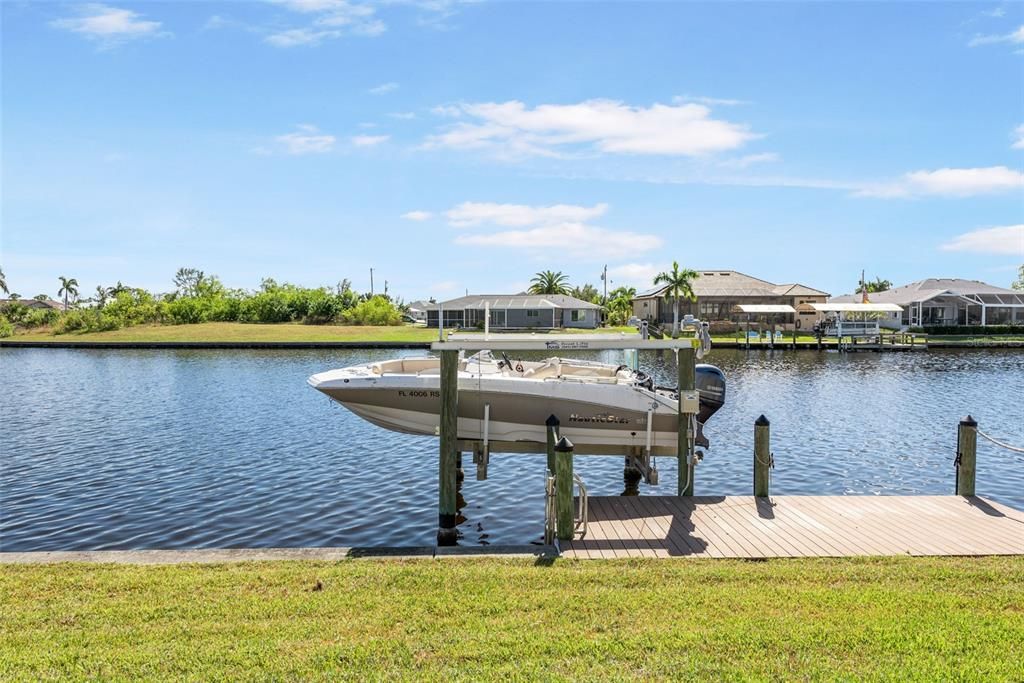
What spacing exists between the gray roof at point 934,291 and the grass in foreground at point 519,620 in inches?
2841

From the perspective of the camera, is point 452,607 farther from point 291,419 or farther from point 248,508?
point 291,419

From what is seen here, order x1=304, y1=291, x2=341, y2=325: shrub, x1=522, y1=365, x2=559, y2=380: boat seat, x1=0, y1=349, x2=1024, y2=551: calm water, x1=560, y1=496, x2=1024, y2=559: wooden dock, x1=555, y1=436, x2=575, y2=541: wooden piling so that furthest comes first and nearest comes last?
x1=304, y1=291, x2=341, y2=325: shrub, x1=522, y1=365, x2=559, y2=380: boat seat, x1=0, y1=349, x2=1024, y2=551: calm water, x1=555, y1=436, x2=575, y2=541: wooden piling, x1=560, y1=496, x2=1024, y2=559: wooden dock

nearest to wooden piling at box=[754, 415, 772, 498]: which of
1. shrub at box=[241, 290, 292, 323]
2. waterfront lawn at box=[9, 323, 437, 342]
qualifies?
waterfront lawn at box=[9, 323, 437, 342]

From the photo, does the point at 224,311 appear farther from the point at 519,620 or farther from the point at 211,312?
the point at 519,620

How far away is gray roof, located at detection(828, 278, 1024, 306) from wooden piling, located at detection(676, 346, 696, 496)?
68565mm

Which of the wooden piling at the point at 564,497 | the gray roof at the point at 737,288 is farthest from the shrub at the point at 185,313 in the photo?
the wooden piling at the point at 564,497

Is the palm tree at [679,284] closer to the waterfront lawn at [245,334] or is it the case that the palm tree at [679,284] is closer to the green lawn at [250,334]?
the green lawn at [250,334]

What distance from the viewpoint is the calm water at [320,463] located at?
11.5m

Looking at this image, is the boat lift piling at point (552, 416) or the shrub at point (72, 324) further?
the shrub at point (72, 324)

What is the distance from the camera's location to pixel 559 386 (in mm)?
11641

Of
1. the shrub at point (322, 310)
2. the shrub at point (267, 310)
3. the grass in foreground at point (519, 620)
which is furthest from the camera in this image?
the shrub at point (267, 310)

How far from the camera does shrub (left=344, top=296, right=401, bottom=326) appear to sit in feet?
265

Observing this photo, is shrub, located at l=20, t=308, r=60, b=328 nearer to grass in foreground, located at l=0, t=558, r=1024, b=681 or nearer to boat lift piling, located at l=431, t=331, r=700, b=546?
boat lift piling, located at l=431, t=331, r=700, b=546

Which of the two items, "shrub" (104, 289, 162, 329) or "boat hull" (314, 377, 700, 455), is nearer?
"boat hull" (314, 377, 700, 455)
